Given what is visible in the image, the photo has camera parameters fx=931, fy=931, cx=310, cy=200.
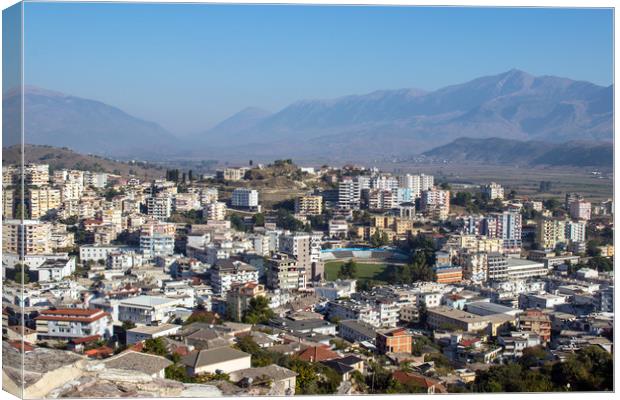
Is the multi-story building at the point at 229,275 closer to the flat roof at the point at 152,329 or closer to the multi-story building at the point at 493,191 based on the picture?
the flat roof at the point at 152,329

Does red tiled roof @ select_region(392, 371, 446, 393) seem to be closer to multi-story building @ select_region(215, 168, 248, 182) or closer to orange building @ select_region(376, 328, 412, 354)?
orange building @ select_region(376, 328, 412, 354)

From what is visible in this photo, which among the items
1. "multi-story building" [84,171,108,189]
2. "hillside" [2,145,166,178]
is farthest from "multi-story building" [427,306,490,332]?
"multi-story building" [84,171,108,189]

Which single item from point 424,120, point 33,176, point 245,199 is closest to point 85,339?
point 33,176

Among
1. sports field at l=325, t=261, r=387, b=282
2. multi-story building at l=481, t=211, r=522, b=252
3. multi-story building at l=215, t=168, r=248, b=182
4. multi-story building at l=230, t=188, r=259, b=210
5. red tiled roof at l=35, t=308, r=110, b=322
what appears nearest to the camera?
red tiled roof at l=35, t=308, r=110, b=322

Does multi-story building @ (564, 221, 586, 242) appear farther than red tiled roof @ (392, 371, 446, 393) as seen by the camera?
Yes

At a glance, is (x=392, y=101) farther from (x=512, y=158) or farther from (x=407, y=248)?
(x=512, y=158)

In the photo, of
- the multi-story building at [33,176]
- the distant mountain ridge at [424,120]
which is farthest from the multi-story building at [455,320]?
the multi-story building at [33,176]

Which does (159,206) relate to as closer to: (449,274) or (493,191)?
(449,274)

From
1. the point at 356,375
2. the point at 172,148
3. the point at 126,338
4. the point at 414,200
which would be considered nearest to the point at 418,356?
the point at 356,375
